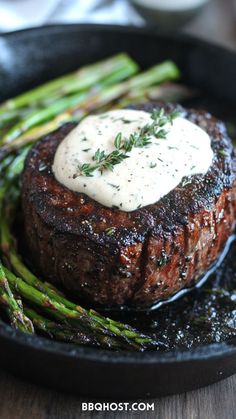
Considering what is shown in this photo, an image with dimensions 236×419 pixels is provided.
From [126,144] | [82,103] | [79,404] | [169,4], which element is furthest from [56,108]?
[79,404]

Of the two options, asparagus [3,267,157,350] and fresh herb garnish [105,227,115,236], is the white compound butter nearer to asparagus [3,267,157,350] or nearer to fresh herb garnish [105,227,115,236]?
fresh herb garnish [105,227,115,236]

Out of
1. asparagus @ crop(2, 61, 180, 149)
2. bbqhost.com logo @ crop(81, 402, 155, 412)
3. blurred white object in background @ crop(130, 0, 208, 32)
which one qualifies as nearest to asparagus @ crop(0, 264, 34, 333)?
bbqhost.com logo @ crop(81, 402, 155, 412)

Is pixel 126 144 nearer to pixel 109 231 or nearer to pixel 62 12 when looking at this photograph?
pixel 109 231

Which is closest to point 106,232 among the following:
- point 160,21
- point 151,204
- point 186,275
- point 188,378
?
point 151,204

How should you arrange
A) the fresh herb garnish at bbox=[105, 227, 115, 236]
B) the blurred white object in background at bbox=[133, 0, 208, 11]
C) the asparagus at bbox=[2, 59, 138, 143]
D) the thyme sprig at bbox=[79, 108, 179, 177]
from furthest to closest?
the blurred white object in background at bbox=[133, 0, 208, 11] → the asparagus at bbox=[2, 59, 138, 143] → the thyme sprig at bbox=[79, 108, 179, 177] → the fresh herb garnish at bbox=[105, 227, 115, 236]

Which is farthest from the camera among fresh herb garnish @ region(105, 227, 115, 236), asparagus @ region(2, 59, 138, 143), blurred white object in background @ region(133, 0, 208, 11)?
blurred white object in background @ region(133, 0, 208, 11)

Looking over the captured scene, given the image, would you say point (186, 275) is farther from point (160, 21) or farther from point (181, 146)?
point (160, 21)
